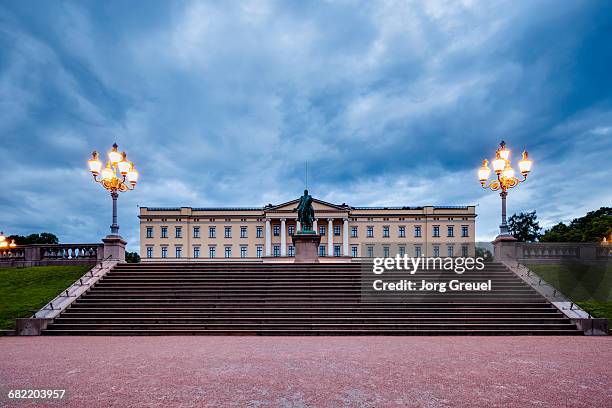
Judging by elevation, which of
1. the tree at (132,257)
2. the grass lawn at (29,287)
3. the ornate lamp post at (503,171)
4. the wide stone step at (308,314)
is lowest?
the tree at (132,257)

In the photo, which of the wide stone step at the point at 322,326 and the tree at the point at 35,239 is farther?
the tree at the point at 35,239

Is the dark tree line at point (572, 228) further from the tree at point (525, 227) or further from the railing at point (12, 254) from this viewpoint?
the railing at point (12, 254)

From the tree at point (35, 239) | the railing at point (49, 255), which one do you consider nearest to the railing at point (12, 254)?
the railing at point (49, 255)

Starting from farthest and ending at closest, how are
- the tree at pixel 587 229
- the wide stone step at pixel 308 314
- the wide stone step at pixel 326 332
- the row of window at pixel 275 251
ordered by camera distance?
the row of window at pixel 275 251 < the tree at pixel 587 229 < the wide stone step at pixel 308 314 < the wide stone step at pixel 326 332

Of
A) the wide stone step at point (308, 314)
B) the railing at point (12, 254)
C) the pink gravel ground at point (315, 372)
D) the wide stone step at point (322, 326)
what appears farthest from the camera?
the railing at point (12, 254)

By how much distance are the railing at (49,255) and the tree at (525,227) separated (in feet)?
307

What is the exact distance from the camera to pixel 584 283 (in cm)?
1658

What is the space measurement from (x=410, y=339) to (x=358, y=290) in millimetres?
4228

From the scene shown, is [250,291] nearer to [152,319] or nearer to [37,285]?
[152,319]

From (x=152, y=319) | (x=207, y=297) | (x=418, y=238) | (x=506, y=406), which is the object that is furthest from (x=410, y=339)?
(x=418, y=238)

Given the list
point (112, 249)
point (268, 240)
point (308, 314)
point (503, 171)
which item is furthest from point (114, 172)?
point (268, 240)

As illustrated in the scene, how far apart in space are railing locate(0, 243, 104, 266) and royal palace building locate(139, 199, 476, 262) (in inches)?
2173

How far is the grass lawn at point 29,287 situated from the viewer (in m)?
13.7

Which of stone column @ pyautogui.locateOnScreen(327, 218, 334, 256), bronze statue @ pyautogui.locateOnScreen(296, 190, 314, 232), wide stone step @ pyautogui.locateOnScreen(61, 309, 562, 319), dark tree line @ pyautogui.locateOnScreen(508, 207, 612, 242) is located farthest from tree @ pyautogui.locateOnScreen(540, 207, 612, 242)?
wide stone step @ pyautogui.locateOnScreen(61, 309, 562, 319)
